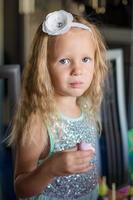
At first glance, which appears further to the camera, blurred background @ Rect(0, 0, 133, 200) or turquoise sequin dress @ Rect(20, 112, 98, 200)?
blurred background @ Rect(0, 0, 133, 200)

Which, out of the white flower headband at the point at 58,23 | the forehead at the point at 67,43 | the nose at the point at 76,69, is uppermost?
the white flower headband at the point at 58,23

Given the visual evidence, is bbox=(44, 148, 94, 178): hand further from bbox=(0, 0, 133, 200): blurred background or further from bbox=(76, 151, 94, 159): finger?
bbox=(0, 0, 133, 200): blurred background

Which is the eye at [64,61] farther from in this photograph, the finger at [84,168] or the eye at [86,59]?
the finger at [84,168]

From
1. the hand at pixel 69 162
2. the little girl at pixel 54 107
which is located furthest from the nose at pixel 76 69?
the hand at pixel 69 162

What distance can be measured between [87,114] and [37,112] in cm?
10

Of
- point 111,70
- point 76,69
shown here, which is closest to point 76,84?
point 76,69

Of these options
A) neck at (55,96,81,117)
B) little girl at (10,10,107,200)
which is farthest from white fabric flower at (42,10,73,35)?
neck at (55,96,81,117)

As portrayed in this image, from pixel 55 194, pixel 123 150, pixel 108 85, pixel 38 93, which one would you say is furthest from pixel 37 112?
pixel 123 150

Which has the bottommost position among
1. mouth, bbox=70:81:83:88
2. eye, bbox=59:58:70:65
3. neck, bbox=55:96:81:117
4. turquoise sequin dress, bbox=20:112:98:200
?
turquoise sequin dress, bbox=20:112:98:200

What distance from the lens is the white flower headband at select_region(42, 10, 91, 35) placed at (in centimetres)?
64

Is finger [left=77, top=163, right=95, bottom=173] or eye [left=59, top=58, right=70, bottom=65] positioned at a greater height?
eye [left=59, top=58, right=70, bottom=65]

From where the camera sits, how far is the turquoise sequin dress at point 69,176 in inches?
25.6

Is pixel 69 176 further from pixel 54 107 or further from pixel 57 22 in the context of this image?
pixel 57 22

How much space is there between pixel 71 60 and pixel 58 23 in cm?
6
